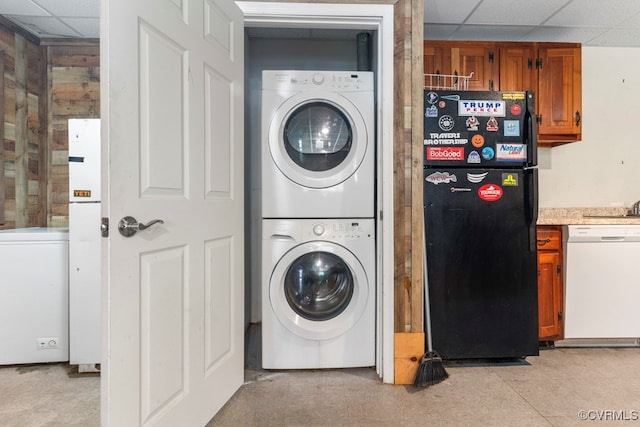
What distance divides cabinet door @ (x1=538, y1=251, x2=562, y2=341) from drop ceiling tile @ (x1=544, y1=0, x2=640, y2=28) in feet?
5.50

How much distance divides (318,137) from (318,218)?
479 mm

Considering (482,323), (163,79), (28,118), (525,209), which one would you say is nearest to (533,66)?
(525,209)

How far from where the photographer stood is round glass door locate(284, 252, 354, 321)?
6.54ft

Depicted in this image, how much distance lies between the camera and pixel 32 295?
6.76 feet

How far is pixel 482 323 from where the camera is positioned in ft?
6.88

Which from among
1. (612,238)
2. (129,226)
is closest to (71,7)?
(129,226)

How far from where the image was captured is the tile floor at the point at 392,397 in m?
1.59

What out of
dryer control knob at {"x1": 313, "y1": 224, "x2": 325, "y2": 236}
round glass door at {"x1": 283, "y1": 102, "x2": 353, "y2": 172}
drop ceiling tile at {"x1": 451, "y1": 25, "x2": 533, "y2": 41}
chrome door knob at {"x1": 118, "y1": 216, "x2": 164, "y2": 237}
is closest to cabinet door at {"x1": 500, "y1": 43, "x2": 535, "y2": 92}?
drop ceiling tile at {"x1": 451, "y1": 25, "x2": 533, "y2": 41}

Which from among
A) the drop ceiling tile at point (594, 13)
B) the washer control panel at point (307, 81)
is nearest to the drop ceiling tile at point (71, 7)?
the washer control panel at point (307, 81)

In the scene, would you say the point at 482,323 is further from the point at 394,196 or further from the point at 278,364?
the point at 278,364

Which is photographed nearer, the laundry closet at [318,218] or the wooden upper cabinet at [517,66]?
the laundry closet at [318,218]

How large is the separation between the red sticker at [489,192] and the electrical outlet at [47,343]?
2.74 meters

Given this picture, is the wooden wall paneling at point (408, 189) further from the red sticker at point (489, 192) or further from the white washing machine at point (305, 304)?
the red sticker at point (489, 192)

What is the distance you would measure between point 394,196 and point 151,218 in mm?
1234
